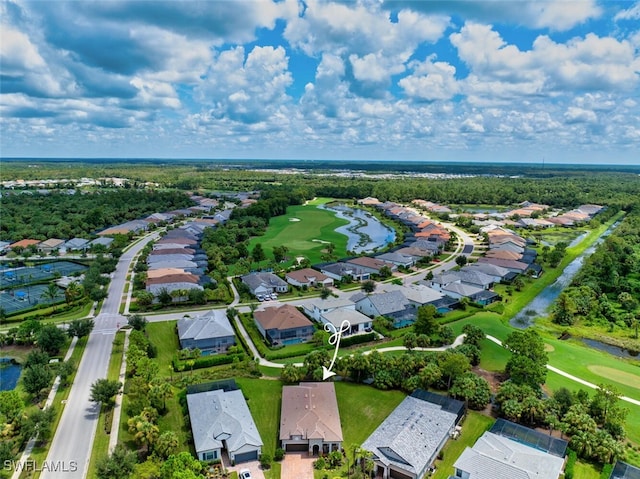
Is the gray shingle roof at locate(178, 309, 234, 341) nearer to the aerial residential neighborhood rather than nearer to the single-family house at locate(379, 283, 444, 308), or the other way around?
the aerial residential neighborhood

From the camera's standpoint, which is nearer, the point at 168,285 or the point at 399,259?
the point at 168,285

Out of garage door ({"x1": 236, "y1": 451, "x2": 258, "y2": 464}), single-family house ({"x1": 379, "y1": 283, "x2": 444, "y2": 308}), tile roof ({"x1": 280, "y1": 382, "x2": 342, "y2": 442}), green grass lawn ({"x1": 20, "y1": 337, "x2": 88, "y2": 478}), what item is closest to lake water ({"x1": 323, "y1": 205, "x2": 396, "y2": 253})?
single-family house ({"x1": 379, "y1": 283, "x2": 444, "y2": 308})

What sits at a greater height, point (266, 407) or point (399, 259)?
point (266, 407)

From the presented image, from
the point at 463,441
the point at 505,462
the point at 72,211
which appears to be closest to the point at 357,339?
the point at 463,441

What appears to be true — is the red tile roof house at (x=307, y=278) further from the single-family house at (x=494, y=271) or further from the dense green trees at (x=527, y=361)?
the dense green trees at (x=527, y=361)

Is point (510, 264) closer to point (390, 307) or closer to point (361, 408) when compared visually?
point (390, 307)

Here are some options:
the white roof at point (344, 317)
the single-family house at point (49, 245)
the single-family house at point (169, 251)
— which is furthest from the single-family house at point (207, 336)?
the single-family house at point (49, 245)
